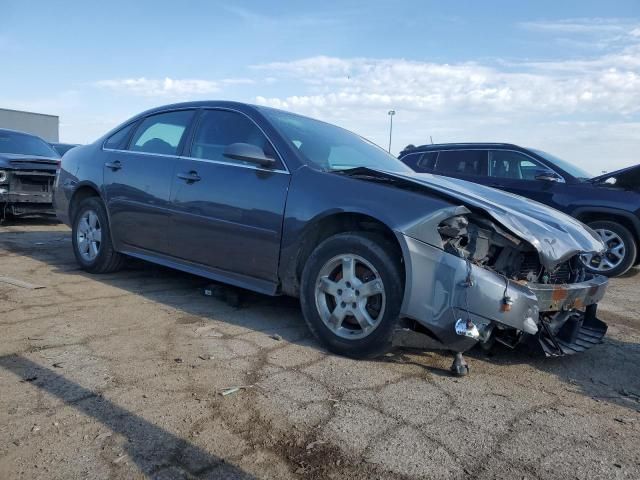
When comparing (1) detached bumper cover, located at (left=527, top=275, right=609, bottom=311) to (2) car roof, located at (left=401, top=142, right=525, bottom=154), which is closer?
(1) detached bumper cover, located at (left=527, top=275, right=609, bottom=311)

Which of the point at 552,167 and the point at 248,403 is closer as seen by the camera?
the point at 248,403

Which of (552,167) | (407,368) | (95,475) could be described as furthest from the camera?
(552,167)

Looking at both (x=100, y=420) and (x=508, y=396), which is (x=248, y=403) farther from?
(x=508, y=396)

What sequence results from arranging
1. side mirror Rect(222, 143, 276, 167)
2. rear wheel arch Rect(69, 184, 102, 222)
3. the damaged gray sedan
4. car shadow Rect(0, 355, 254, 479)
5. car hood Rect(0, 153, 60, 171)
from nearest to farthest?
car shadow Rect(0, 355, 254, 479), the damaged gray sedan, side mirror Rect(222, 143, 276, 167), rear wheel arch Rect(69, 184, 102, 222), car hood Rect(0, 153, 60, 171)

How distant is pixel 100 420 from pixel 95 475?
17.1 inches

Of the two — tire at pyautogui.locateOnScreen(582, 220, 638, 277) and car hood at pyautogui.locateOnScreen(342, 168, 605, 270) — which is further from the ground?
car hood at pyautogui.locateOnScreen(342, 168, 605, 270)

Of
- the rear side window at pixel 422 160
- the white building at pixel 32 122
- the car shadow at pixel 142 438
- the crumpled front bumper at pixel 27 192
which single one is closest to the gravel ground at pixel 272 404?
the car shadow at pixel 142 438

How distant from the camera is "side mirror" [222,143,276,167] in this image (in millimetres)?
3705

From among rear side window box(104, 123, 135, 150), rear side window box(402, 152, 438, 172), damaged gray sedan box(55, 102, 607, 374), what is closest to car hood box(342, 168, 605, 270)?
damaged gray sedan box(55, 102, 607, 374)

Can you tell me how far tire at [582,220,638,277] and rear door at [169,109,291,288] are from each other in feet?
16.8

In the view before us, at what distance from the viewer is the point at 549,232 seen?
327cm

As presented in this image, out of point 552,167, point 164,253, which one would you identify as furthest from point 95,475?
point 552,167

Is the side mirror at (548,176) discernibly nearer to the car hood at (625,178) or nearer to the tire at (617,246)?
the car hood at (625,178)

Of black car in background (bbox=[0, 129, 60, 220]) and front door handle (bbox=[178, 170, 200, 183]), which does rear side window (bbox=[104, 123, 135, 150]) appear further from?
black car in background (bbox=[0, 129, 60, 220])
